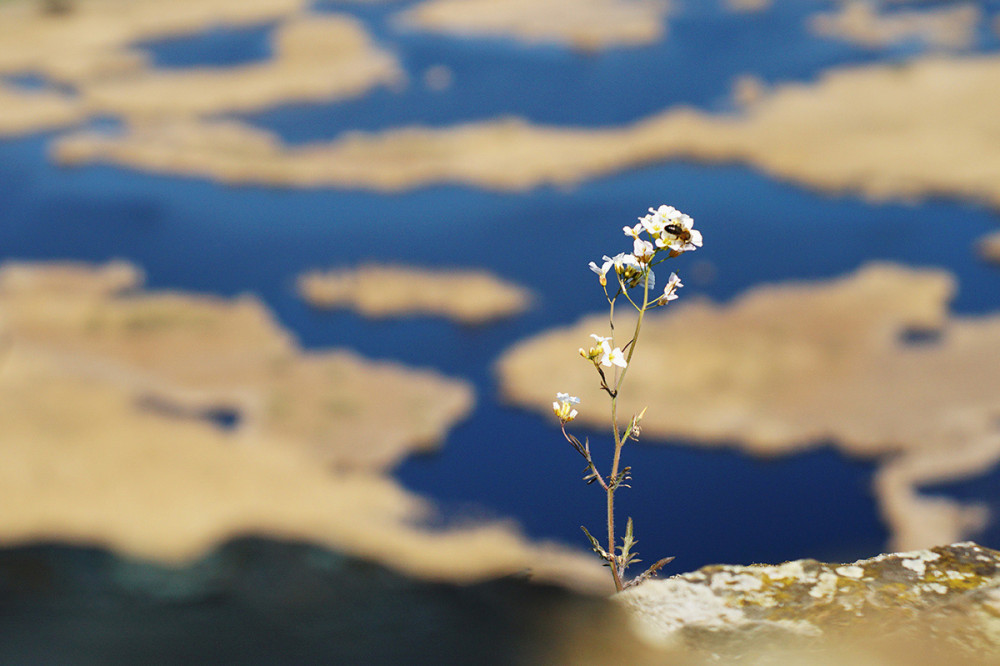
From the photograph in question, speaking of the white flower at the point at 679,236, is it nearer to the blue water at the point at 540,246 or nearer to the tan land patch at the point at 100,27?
the blue water at the point at 540,246

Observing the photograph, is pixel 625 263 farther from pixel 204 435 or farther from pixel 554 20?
pixel 554 20

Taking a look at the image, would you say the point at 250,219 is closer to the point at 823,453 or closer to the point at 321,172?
the point at 321,172

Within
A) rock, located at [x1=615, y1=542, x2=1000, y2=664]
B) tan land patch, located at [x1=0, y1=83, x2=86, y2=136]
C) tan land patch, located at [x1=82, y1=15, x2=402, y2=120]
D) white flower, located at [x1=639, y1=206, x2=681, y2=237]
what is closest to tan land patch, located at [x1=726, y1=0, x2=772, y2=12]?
tan land patch, located at [x1=82, y1=15, x2=402, y2=120]

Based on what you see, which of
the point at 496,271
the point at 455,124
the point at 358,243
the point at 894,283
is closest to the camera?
the point at 894,283

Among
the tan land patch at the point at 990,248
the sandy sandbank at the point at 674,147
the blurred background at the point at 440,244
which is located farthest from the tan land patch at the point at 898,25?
the tan land patch at the point at 990,248

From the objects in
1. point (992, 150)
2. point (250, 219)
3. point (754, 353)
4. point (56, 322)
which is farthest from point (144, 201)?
point (992, 150)

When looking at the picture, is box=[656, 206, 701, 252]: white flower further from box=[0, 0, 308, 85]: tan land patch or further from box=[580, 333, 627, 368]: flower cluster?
box=[0, 0, 308, 85]: tan land patch
